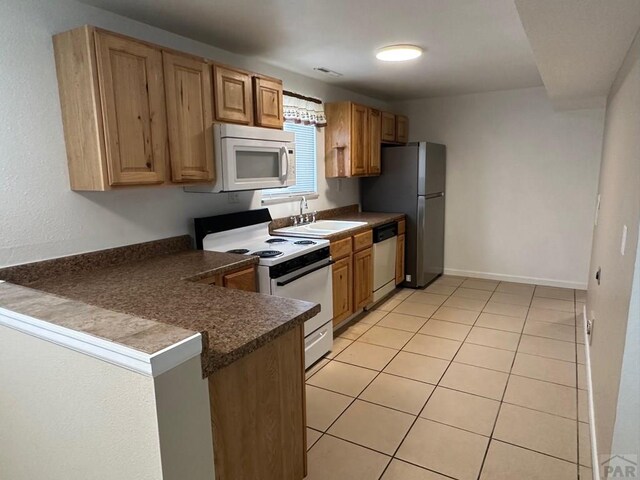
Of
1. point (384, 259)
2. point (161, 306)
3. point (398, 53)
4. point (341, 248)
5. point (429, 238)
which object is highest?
point (398, 53)

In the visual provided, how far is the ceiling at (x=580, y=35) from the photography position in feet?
4.80

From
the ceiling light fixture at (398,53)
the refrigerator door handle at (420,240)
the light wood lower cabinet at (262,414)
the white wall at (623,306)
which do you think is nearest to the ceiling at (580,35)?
the white wall at (623,306)

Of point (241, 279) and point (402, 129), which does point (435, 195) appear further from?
point (241, 279)

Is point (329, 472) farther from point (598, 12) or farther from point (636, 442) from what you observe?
point (598, 12)

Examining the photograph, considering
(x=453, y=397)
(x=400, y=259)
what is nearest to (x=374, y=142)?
(x=400, y=259)

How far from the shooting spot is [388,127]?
4.82m

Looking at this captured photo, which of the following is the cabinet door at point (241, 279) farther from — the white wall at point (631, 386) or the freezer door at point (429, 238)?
the freezer door at point (429, 238)

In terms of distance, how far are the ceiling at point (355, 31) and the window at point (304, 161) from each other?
1.67 ft

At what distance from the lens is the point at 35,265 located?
1.99m

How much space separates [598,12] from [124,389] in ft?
6.61

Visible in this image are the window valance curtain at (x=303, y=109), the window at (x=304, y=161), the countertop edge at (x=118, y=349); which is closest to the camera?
the countertop edge at (x=118, y=349)

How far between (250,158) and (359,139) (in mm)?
1793

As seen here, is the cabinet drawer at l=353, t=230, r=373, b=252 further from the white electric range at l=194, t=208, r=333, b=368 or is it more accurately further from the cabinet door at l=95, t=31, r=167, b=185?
the cabinet door at l=95, t=31, r=167, b=185

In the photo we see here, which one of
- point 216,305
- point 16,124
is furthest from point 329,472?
point 16,124
